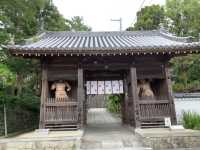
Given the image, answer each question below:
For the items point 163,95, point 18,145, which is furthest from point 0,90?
point 163,95

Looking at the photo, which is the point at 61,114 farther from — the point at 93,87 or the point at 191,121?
the point at 191,121

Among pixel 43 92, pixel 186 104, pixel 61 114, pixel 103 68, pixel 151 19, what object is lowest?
pixel 61 114

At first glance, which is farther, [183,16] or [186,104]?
[183,16]

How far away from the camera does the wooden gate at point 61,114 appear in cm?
1214

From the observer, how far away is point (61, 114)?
12.2 meters

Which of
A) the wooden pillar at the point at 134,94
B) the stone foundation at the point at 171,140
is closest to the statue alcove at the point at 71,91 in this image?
the wooden pillar at the point at 134,94

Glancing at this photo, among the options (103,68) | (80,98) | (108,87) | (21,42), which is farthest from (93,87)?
(21,42)

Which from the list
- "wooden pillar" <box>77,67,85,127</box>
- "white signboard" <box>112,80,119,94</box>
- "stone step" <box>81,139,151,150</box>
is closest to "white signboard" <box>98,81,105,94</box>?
"white signboard" <box>112,80,119,94</box>

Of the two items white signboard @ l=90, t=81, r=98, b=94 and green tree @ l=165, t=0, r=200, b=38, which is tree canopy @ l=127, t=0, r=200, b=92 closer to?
green tree @ l=165, t=0, r=200, b=38

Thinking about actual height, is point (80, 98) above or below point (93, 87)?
below

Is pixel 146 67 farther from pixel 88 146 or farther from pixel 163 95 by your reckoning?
pixel 88 146

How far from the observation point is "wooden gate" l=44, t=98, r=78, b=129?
1214cm

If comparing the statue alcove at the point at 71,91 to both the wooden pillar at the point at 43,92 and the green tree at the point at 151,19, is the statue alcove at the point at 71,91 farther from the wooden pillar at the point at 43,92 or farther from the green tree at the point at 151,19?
the green tree at the point at 151,19

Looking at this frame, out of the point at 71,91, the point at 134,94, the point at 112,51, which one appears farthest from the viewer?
the point at 71,91
